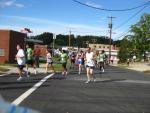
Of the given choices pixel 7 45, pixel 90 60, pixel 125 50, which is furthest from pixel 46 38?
pixel 90 60

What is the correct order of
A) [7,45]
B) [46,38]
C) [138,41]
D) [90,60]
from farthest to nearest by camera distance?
[46,38] < [138,41] < [7,45] < [90,60]

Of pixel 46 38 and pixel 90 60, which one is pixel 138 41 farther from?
pixel 90 60

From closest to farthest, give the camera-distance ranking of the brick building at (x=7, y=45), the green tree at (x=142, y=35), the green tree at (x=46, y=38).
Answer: the brick building at (x=7, y=45) → the green tree at (x=142, y=35) → the green tree at (x=46, y=38)

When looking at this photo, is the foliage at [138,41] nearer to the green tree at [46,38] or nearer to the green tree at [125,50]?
the green tree at [125,50]

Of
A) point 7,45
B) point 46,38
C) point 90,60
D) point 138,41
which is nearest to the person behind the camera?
point 90,60

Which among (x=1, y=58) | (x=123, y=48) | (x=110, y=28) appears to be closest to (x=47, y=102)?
(x=1, y=58)

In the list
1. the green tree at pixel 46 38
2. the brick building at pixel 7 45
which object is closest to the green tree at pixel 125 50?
the green tree at pixel 46 38

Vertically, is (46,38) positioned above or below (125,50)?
above

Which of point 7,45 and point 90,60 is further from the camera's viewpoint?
point 7,45

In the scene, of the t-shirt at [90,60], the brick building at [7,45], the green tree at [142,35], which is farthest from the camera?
the green tree at [142,35]

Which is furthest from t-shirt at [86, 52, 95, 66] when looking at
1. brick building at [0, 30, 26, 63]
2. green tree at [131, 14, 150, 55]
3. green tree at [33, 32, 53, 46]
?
green tree at [33, 32, 53, 46]

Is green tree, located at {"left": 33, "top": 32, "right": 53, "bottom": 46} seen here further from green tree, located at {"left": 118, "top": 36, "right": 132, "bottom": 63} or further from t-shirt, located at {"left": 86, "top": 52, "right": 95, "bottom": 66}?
t-shirt, located at {"left": 86, "top": 52, "right": 95, "bottom": 66}

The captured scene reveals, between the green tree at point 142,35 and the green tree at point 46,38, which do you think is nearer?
the green tree at point 142,35

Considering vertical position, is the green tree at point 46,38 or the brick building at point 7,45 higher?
the green tree at point 46,38
